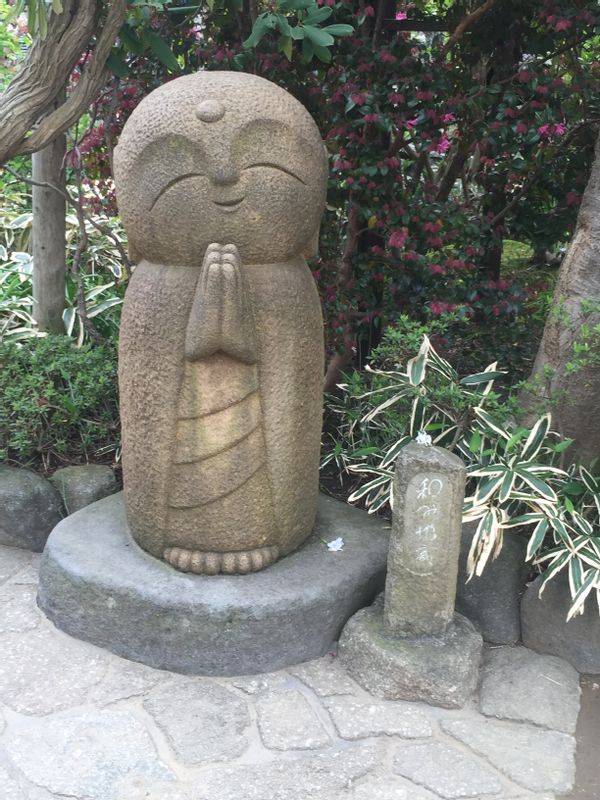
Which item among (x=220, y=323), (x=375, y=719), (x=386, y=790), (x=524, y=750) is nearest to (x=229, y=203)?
(x=220, y=323)

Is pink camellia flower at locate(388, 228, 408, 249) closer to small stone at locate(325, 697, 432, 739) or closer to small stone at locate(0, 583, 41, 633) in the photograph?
small stone at locate(325, 697, 432, 739)

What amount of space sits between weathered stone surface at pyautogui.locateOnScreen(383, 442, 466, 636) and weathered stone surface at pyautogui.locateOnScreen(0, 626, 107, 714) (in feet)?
3.47

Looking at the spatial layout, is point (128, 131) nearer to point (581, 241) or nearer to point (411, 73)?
point (411, 73)

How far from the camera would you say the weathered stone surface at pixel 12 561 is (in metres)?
3.36

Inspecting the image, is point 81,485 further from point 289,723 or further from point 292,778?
point 292,778

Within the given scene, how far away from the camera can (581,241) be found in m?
3.27

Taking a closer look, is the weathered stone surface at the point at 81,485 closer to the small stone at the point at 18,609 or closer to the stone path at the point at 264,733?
the small stone at the point at 18,609

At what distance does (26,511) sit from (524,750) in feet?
7.45

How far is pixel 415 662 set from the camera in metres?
2.66

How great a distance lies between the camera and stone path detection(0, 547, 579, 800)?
2.32 meters

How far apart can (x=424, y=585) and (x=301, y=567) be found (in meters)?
0.48

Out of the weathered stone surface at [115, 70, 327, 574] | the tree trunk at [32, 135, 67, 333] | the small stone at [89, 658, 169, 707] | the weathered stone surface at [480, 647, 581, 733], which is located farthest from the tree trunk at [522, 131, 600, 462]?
the tree trunk at [32, 135, 67, 333]

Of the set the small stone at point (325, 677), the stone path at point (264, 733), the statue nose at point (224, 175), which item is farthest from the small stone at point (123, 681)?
the statue nose at point (224, 175)

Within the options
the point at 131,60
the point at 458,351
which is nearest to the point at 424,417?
the point at 458,351
